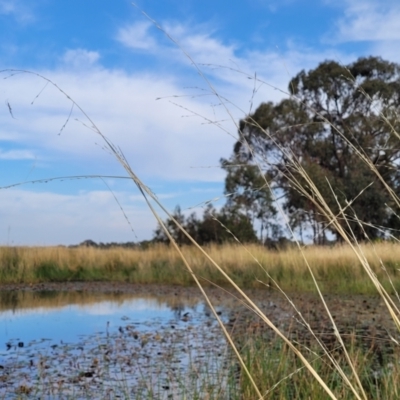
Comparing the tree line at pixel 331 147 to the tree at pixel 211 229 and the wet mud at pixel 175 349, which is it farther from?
the wet mud at pixel 175 349

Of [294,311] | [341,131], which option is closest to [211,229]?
[341,131]

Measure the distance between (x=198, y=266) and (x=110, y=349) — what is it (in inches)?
261

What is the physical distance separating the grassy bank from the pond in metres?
2.37

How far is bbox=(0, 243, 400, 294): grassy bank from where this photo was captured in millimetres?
10141

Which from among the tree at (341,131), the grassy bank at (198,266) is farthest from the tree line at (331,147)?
the grassy bank at (198,266)

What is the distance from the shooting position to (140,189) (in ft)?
3.84

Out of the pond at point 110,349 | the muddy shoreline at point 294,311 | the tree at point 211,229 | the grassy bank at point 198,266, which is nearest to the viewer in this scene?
the pond at point 110,349

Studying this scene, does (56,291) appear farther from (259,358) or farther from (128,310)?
(259,358)

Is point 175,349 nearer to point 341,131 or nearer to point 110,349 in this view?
point 110,349

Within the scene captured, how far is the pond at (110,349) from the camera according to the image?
123 inches

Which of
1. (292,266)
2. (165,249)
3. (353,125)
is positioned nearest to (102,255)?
(165,249)

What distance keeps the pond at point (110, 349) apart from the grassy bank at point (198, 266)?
2.37 meters

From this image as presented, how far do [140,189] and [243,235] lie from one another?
56.0ft

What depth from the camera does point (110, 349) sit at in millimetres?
4453
